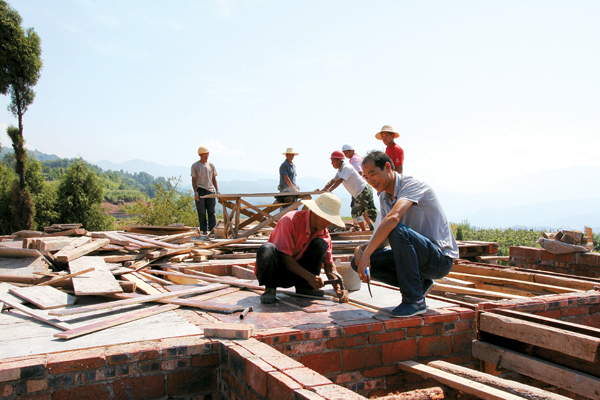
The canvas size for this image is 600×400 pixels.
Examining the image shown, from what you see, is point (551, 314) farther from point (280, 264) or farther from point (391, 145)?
point (391, 145)

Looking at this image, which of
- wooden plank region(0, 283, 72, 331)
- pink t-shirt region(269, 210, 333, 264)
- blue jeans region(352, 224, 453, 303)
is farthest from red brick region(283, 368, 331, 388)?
wooden plank region(0, 283, 72, 331)

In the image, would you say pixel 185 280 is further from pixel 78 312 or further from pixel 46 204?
pixel 46 204

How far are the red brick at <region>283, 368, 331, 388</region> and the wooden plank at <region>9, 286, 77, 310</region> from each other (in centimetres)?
231

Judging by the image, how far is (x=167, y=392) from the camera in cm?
231

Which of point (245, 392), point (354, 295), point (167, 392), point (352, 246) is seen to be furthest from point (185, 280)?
point (352, 246)

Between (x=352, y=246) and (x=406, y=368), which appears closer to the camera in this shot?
(x=406, y=368)

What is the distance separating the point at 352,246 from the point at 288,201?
2319 mm

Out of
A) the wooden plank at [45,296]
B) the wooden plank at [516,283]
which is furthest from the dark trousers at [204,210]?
the wooden plank at [516,283]

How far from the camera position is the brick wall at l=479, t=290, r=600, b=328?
136 inches

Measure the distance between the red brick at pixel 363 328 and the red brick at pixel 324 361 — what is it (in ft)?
0.54

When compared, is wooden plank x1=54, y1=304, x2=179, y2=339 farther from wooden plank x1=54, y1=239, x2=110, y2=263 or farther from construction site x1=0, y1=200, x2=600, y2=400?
wooden plank x1=54, y1=239, x2=110, y2=263

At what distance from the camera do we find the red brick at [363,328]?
8.88 ft

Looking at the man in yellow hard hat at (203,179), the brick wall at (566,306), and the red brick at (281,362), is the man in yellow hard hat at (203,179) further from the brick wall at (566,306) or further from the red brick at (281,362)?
the red brick at (281,362)

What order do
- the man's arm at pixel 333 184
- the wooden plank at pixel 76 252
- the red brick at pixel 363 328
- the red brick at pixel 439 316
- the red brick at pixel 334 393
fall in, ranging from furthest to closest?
the man's arm at pixel 333 184, the wooden plank at pixel 76 252, the red brick at pixel 439 316, the red brick at pixel 363 328, the red brick at pixel 334 393
